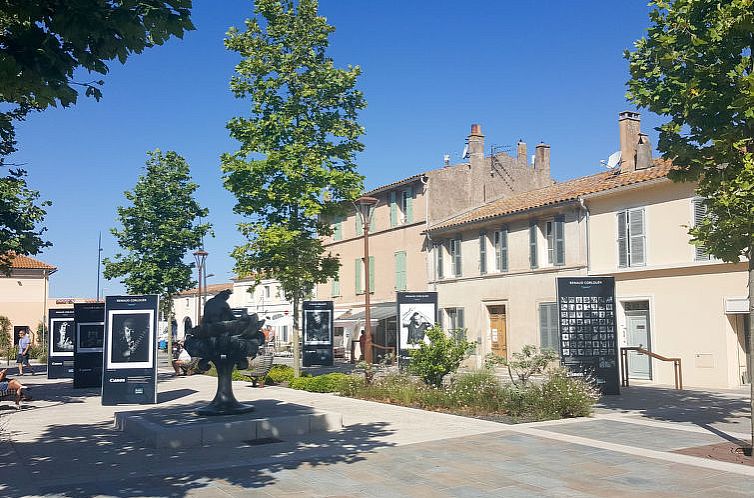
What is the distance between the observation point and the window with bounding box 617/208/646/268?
2170 centimetres

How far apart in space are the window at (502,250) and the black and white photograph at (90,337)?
14.8m

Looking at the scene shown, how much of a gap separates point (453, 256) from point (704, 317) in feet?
40.9

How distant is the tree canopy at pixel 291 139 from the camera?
19328 mm

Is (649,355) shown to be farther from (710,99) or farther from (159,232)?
(159,232)

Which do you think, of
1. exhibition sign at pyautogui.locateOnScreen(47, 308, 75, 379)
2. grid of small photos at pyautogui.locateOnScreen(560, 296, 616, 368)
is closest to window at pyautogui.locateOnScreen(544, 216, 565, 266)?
grid of small photos at pyautogui.locateOnScreen(560, 296, 616, 368)

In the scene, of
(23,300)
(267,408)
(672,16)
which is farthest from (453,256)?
(23,300)

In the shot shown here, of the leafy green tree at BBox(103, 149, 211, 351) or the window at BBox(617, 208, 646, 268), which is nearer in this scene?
the window at BBox(617, 208, 646, 268)

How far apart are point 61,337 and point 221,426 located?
1570cm

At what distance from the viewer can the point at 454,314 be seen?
30.5 meters

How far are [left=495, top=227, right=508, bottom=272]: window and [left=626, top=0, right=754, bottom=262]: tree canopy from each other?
54.4 ft

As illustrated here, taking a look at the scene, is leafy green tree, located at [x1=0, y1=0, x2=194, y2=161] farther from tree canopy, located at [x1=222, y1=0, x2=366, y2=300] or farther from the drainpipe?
the drainpipe

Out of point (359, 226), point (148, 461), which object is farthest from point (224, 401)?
point (359, 226)

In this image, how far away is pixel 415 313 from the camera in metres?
21.5

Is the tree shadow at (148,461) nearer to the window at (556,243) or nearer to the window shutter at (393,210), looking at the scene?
the window at (556,243)
